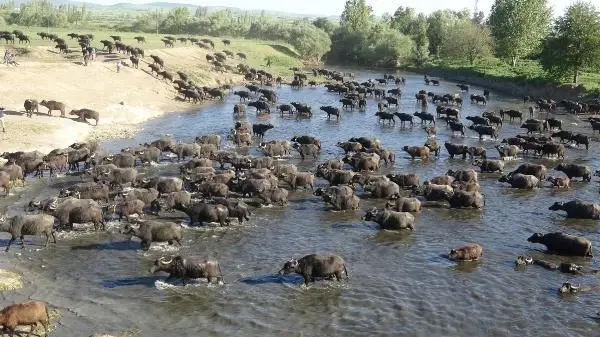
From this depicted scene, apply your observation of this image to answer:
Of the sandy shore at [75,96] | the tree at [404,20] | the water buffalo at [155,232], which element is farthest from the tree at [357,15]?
the water buffalo at [155,232]

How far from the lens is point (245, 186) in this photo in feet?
76.4

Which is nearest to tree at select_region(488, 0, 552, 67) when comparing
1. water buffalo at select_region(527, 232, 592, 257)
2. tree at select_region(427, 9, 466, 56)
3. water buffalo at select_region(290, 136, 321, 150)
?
tree at select_region(427, 9, 466, 56)

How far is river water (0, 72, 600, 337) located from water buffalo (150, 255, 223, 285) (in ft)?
1.19

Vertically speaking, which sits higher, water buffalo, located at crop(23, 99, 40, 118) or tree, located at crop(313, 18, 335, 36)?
tree, located at crop(313, 18, 335, 36)

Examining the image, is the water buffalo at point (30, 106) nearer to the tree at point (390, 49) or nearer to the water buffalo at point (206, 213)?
the water buffalo at point (206, 213)

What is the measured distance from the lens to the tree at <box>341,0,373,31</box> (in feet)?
368

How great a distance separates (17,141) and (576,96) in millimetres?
49532

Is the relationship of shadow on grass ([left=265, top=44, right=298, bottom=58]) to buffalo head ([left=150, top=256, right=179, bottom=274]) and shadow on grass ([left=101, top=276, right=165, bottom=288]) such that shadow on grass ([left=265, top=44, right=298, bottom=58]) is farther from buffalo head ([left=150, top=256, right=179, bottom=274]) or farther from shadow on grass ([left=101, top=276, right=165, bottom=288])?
buffalo head ([left=150, top=256, right=179, bottom=274])

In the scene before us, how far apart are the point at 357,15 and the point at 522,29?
45658 mm

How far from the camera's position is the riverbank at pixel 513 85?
58500mm

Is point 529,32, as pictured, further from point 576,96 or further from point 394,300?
point 394,300

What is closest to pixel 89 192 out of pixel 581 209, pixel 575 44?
pixel 581 209

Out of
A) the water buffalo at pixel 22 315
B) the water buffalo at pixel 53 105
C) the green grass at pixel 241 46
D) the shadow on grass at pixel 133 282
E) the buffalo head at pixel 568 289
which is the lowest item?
the shadow on grass at pixel 133 282

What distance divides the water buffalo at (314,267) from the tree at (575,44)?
51616mm
